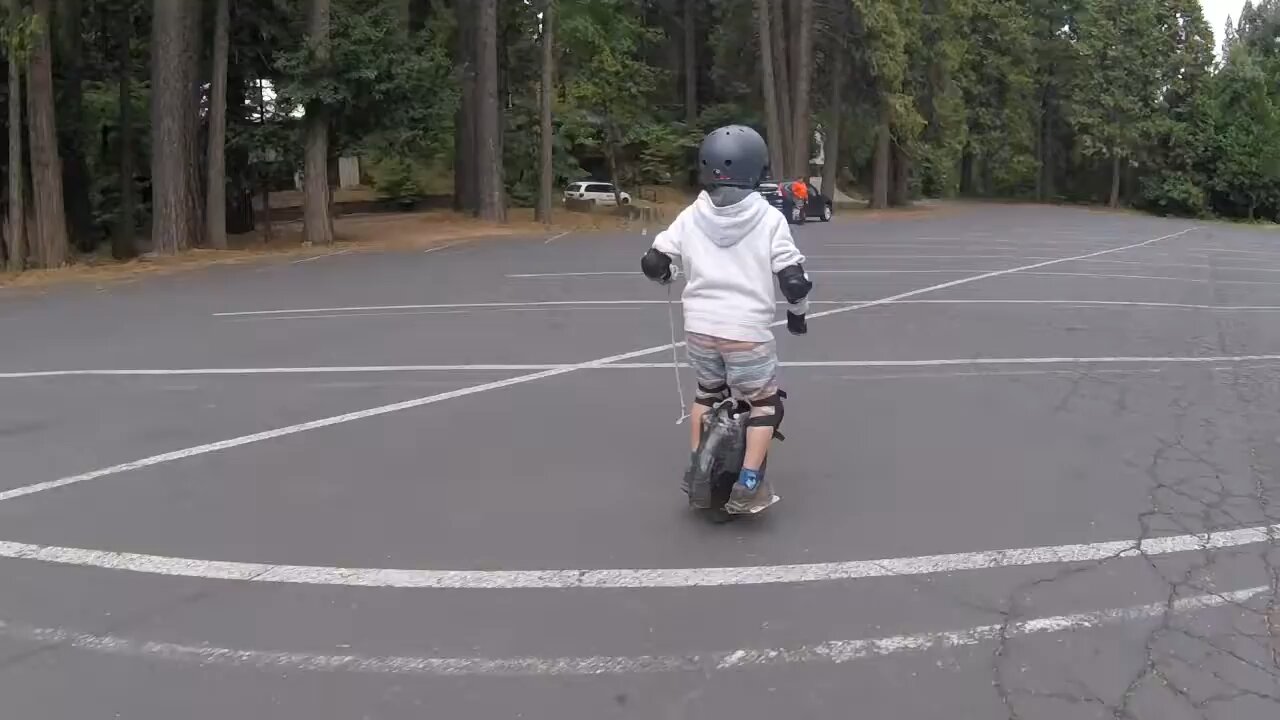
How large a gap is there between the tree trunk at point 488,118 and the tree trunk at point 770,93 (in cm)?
1033

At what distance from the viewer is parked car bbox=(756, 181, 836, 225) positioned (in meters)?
27.3

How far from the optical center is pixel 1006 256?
21.3 meters

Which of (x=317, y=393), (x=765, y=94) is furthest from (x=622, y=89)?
(x=317, y=393)

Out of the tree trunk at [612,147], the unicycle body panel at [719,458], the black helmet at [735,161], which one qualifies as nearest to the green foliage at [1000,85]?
the tree trunk at [612,147]

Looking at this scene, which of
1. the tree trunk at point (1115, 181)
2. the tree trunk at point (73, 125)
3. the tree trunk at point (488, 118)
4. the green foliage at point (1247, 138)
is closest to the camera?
the tree trunk at point (73, 125)

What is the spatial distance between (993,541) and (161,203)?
22.2m

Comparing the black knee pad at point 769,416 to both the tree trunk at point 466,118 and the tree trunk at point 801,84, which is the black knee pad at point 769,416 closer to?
the tree trunk at point 466,118

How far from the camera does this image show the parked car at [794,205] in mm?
27281

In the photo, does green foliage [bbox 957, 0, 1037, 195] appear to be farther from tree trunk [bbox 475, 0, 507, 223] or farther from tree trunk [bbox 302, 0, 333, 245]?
tree trunk [bbox 302, 0, 333, 245]

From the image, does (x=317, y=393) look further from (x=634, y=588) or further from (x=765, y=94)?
(x=765, y=94)

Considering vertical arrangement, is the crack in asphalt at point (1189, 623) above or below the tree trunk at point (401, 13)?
below

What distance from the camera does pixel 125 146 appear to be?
29141 millimetres

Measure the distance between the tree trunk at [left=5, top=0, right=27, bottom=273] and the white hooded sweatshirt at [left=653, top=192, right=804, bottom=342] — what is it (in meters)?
20.6

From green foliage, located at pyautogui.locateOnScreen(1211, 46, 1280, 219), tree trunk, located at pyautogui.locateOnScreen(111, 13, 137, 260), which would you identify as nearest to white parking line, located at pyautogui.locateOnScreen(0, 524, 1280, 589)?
tree trunk, located at pyautogui.locateOnScreen(111, 13, 137, 260)
